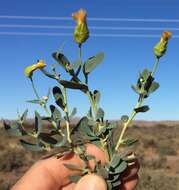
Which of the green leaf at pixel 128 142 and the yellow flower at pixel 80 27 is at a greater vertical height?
the yellow flower at pixel 80 27

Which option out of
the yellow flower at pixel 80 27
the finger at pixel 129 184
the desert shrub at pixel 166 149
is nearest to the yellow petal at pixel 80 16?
the yellow flower at pixel 80 27

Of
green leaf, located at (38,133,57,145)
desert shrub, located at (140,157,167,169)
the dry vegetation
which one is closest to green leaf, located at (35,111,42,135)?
green leaf, located at (38,133,57,145)

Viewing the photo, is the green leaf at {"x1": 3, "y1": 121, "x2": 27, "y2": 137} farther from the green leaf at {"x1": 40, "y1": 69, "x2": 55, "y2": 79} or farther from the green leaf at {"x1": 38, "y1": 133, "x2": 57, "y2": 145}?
the green leaf at {"x1": 40, "y1": 69, "x2": 55, "y2": 79}

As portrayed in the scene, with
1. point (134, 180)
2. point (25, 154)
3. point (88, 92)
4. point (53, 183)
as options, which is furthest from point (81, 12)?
point (25, 154)

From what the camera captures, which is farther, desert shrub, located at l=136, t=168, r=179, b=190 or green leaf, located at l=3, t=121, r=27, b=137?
desert shrub, located at l=136, t=168, r=179, b=190

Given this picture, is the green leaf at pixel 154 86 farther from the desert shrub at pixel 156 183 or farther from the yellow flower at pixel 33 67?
the desert shrub at pixel 156 183

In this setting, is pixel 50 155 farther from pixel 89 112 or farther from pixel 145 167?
pixel 145 167
